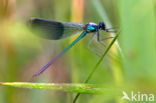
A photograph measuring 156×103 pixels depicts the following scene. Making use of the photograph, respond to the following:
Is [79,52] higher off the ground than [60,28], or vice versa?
[60,28]

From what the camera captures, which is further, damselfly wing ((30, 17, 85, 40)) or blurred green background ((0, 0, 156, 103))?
damselfly wing ((30, 17, 85, 40))

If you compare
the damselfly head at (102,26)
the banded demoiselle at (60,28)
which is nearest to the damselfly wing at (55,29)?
the banded demoiselle at (60,28)

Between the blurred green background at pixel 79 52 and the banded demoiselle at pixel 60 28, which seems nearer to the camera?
the blurred green background at pixel 79 52

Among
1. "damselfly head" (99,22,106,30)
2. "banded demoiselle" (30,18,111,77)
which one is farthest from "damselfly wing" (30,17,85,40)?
"damselfly head" (99,22,106,30)

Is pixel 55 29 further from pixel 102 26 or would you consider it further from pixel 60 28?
pixel 102 26

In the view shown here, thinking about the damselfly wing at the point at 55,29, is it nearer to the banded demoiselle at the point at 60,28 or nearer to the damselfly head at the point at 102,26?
the banded demoiselle at the point at 60,28

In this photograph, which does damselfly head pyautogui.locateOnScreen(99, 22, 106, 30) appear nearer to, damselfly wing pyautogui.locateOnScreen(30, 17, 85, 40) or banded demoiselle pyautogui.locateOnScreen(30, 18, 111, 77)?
banded demoiselle pyautogui.locateOnScreen(30, 18, 111, 77)

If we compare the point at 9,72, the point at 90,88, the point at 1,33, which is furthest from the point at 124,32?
the point at 1,33

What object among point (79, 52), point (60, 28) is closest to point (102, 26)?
point (60, 28)
